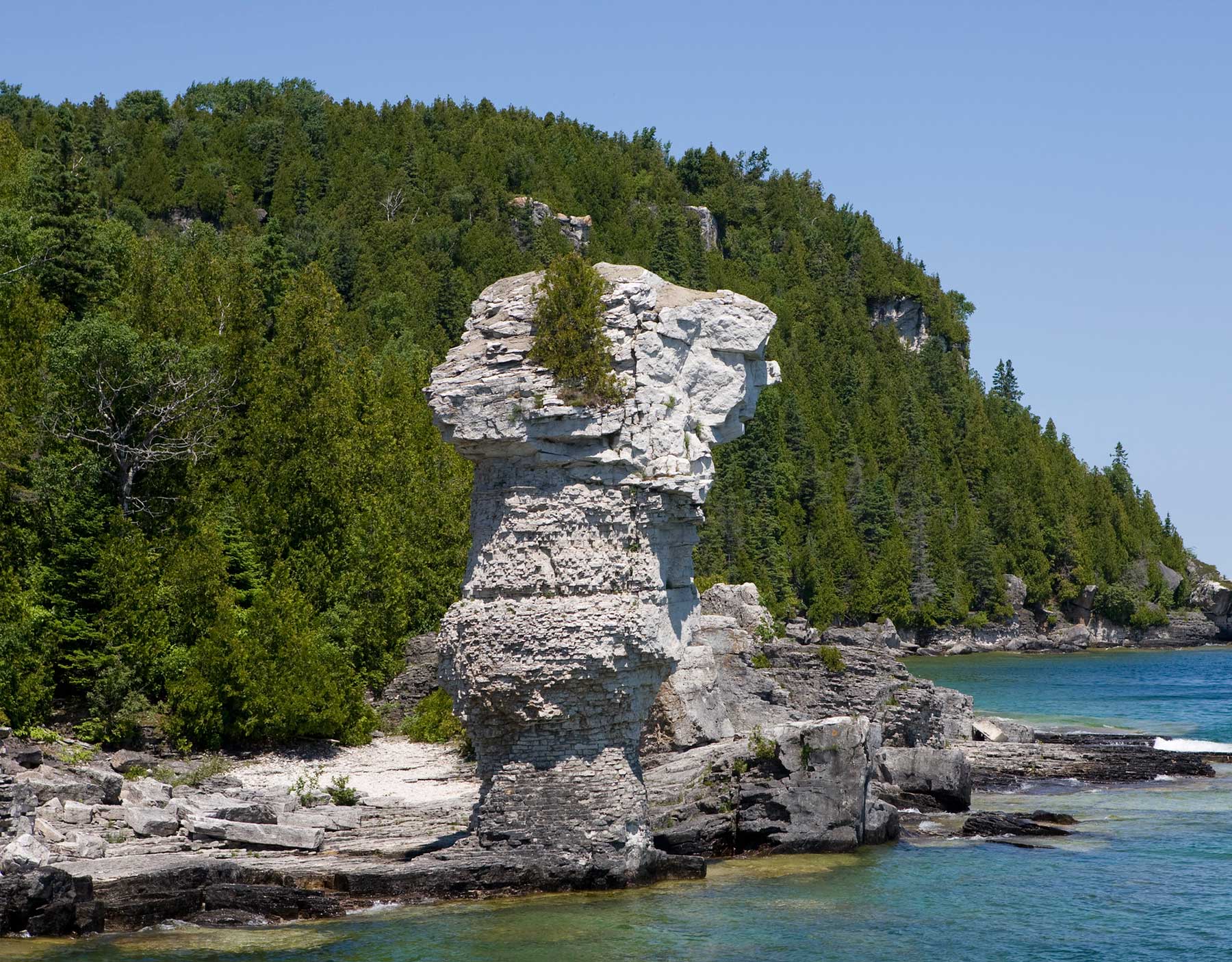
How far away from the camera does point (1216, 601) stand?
14325cm

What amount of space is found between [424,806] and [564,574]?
704 cm

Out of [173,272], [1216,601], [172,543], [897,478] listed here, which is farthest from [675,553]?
[1216,601]

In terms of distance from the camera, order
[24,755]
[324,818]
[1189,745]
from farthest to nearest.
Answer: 1. [1189,745]
2. [24,755]
3. [324,818]


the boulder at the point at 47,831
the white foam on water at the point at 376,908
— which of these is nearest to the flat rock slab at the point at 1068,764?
the white foam on water at the point at 376,908

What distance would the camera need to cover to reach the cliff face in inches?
933

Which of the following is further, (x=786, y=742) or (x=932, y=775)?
(x=932, y=775)

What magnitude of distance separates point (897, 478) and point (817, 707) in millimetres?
109046

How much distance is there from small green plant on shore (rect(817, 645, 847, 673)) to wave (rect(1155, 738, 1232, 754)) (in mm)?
15954

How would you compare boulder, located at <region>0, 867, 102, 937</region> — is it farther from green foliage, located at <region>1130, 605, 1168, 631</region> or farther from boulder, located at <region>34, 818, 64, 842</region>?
green foliage, located at <region>1130, 605, 1168, 631</region>

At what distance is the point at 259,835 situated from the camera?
24.9 meters

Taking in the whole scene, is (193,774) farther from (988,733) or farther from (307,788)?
(988,733)

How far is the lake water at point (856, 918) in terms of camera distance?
66.9 feet

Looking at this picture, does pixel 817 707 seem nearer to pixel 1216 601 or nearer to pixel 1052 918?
pixel 1052 918

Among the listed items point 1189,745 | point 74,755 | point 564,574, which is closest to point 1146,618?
point 1189,745
